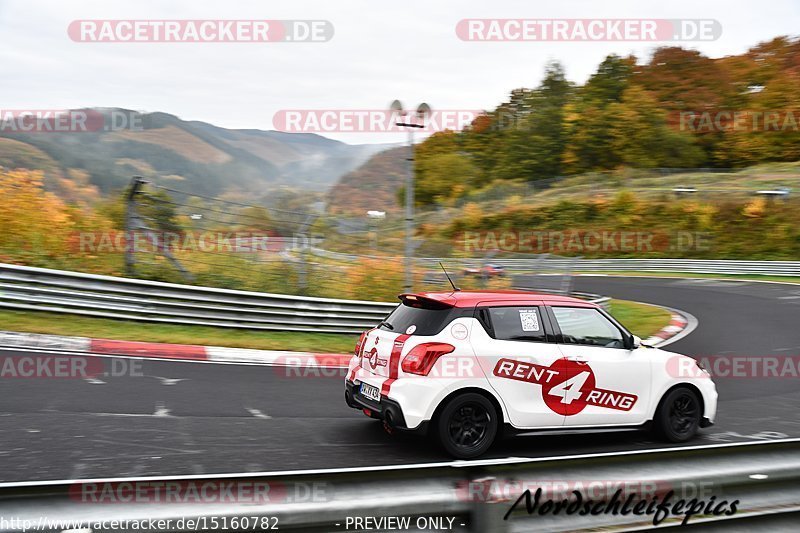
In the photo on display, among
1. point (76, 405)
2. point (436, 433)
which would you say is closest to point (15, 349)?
point (76, 405)

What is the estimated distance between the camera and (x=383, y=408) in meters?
7.11

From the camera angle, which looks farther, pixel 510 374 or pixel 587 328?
pixel 587 328

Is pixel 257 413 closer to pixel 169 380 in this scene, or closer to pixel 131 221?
pixel 169 380

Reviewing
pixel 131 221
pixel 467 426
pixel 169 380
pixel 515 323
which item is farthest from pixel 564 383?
pixel 131 221

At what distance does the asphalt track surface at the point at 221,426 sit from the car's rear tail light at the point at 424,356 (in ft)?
2.74

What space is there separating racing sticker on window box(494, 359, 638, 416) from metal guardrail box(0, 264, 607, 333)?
751 centimetres

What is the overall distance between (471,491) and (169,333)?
433 inches

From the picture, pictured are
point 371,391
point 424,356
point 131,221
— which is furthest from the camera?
point 131,221

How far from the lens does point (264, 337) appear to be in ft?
46.2

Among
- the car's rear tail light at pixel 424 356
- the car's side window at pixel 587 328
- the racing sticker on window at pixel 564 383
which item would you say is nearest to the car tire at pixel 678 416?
the racing sticker on window at pixel 564 383

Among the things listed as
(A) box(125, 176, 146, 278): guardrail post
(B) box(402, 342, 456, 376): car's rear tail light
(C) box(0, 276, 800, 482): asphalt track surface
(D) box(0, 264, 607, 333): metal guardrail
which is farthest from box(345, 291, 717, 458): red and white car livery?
(A) box(125, 176, 146, 278): guardrail post

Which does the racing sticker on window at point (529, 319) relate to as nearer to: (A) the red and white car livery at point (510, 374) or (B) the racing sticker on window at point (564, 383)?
(A) the red and white car livery at point (510, 374)

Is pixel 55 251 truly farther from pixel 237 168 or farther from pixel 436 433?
pixel 237 168

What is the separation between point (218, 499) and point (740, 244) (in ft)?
155
